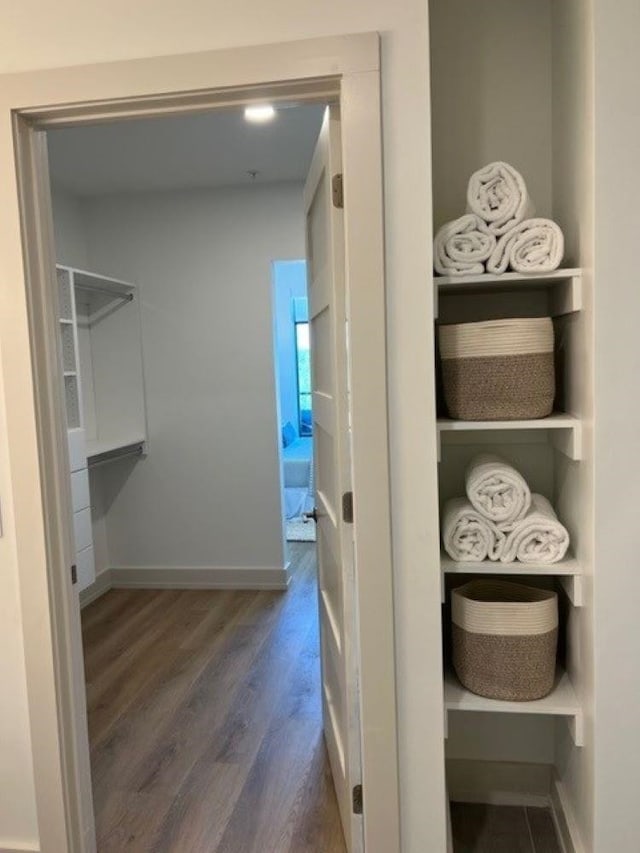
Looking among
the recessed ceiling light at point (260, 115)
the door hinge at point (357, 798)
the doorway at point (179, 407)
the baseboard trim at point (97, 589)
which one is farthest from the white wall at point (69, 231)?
the door hinge at point (357, 798)

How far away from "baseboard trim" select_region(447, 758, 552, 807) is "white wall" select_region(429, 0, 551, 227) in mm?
1742

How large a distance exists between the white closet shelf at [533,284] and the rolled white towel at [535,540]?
54cm

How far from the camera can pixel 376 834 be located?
63.8 inches

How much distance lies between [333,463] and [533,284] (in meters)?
0.76

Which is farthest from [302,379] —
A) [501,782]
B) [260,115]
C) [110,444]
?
[501,782]

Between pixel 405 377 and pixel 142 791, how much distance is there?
178 centimetres

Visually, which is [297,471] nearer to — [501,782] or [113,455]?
[113,455]

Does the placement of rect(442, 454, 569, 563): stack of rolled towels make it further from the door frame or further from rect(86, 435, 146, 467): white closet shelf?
rect(86, 435, 146, 467): white closet shelf

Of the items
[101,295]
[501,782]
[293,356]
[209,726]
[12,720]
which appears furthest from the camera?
[293,356]

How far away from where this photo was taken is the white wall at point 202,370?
3967mm

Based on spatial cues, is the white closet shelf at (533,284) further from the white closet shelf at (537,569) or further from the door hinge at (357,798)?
the door hinge at (357,798)

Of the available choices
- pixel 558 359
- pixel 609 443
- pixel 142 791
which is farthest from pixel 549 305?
pixel 142 791

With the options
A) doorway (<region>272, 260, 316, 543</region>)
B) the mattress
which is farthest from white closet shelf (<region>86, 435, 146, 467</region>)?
doorway (<region>272, 260, 316, 543</region>)

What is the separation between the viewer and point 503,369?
1605 mm
